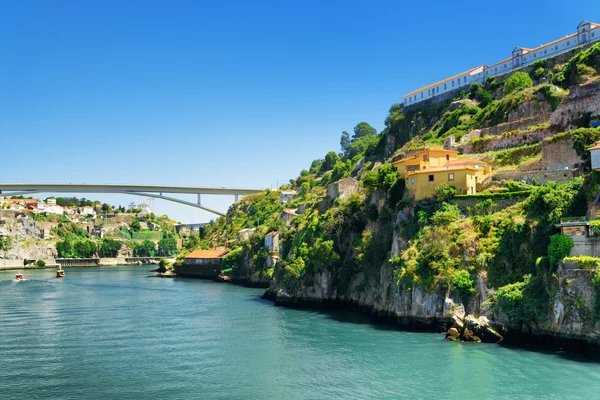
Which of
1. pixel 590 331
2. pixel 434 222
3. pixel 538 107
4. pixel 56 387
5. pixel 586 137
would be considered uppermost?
pixel 538 107

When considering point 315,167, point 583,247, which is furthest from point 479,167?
point 315,167

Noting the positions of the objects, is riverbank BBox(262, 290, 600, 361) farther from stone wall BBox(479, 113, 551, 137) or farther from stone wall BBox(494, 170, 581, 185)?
stone wall BBox(479, 113, 551, 137)

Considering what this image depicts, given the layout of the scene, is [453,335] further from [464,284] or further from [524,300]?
[524,300]

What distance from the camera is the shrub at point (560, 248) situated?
29.1m

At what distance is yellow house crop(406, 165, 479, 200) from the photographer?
1553 inches

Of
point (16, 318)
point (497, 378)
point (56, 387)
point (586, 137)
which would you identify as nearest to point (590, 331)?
point (497, 378)

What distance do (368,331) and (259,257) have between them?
Answer: 40.0m

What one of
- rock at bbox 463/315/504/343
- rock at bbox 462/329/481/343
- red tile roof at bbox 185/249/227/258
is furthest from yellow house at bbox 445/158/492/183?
red tile roof at bbox 185/249/227/258

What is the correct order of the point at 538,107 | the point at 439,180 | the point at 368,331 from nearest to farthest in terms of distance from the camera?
the point at 368,331
the point at 439,180
the point at 538,107

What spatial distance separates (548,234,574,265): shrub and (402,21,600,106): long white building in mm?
41736

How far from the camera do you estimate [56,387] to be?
999 inches

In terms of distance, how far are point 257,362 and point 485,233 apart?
52.8 feet

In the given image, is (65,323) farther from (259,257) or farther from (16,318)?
(259,257)

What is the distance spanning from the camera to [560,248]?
95.9ft
